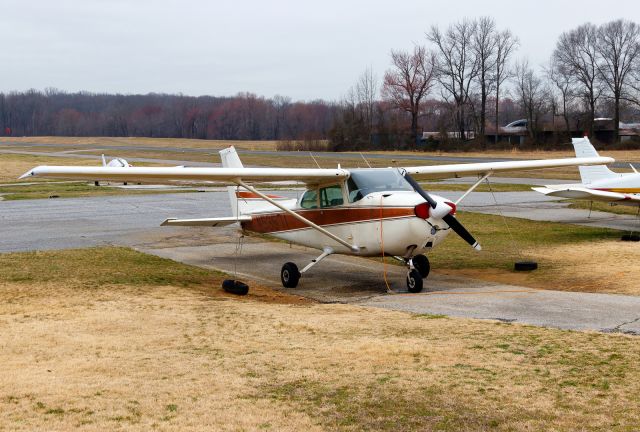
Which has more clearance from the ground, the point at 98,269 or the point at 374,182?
the point at 374,182

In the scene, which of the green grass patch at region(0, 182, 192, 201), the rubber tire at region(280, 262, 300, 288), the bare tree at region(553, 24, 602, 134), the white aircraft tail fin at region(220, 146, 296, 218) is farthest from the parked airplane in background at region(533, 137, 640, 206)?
the bare tree at region(553, 24, 602, 134)

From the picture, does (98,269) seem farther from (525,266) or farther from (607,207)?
(607,207)

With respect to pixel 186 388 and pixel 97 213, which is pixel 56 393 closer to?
pixel 186 388

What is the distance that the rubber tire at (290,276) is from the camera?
1427 cm

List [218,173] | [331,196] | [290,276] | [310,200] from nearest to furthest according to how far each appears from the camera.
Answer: [218,173], [290,276], [331,196], [310,200]

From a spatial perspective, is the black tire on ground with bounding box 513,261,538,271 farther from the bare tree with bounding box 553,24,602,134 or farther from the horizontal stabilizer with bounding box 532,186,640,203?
the bare tree with bounding box 553,24,602,134

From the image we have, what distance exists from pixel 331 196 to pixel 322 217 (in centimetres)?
42

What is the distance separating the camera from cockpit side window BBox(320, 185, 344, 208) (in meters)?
14.5

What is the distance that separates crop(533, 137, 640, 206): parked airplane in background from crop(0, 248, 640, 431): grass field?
11182 mm

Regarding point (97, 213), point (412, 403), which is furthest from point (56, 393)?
point (97, 213)

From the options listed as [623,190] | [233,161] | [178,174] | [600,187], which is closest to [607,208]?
[600,187]

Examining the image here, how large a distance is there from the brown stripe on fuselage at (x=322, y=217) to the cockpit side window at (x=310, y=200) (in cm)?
12

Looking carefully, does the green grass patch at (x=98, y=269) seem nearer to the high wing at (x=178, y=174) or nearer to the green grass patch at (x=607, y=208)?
the high wing at (x=178, y=174)

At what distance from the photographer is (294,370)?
7965mm
